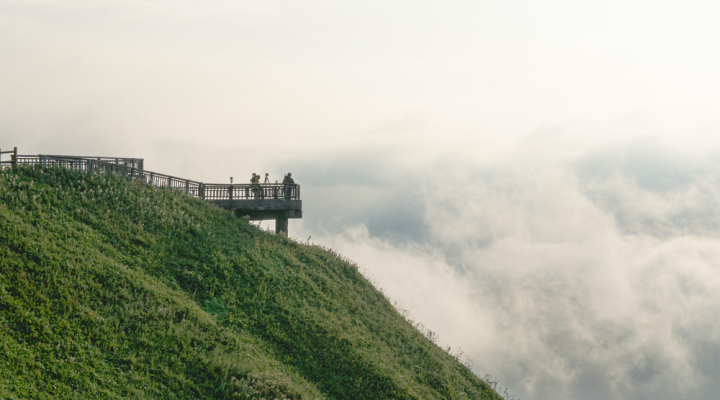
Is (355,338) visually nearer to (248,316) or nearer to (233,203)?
(248,316)

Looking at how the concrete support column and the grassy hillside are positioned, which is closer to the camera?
the grassy hillside

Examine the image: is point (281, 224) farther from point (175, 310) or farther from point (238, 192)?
point (175, 310)

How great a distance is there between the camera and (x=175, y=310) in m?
Result: 17.8

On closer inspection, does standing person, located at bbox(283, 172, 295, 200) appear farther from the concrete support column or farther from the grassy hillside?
the grassy hillside

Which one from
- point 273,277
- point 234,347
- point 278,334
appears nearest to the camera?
point 234,347

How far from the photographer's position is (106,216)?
22719 mm

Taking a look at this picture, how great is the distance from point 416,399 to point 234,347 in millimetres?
7741

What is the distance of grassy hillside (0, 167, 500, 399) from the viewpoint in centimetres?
1399

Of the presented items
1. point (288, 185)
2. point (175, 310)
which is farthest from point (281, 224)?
point (175, 310)

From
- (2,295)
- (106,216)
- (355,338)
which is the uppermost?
(106,216)

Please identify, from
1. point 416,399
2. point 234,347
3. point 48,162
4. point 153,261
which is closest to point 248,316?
point 234,347

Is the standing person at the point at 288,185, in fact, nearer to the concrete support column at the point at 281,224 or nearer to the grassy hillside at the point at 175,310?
the concrete support column at the point at 281,224

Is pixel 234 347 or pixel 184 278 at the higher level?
pixel 184 278

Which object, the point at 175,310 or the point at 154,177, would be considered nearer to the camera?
the point at 175,310
